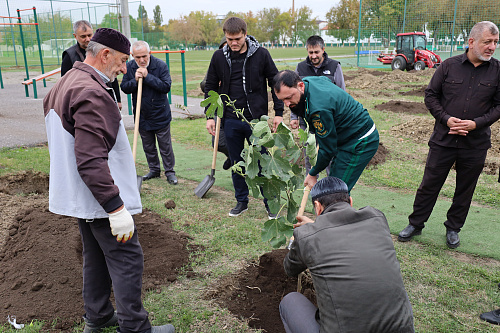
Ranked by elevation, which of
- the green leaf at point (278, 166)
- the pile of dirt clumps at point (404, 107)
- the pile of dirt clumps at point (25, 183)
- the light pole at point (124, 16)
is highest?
the light pole at point (124, 16)

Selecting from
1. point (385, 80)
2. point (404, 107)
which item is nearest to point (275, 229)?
point (404, 107)

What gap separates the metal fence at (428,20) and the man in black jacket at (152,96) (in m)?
20.6

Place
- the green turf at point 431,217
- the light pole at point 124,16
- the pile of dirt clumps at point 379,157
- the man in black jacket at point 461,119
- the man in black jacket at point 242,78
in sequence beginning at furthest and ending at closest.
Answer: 1. the light pole at point 124,16
2. the pile of dirt clumps at point 379,157
3. the man in black jacket at point 242,78
4. the green turf at point 431,217
5. the man in black jacket at point 461,119

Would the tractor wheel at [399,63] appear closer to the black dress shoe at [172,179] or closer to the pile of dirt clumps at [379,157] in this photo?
the pile of dirt clumps at [379,157]

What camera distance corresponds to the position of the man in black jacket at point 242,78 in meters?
4.36

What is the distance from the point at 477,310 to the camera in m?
3.00

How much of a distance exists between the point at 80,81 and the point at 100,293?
1.38 metres

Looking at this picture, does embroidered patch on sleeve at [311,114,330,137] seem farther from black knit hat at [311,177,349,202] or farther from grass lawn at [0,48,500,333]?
grass lawn at [0,48,500,333]

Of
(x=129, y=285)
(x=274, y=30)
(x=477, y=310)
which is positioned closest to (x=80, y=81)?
(x=129, y=285)

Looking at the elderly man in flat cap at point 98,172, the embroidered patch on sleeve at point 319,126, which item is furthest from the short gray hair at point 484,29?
the elderly man in flat cap at point 98,172

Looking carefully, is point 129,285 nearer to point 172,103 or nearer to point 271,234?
point 271,234

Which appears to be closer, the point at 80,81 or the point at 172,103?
the point at 80,81

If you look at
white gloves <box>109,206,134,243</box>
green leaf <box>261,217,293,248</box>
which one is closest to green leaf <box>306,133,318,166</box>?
green leaf <box>261,217,293,248</box>

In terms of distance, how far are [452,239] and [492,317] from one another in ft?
3.76
